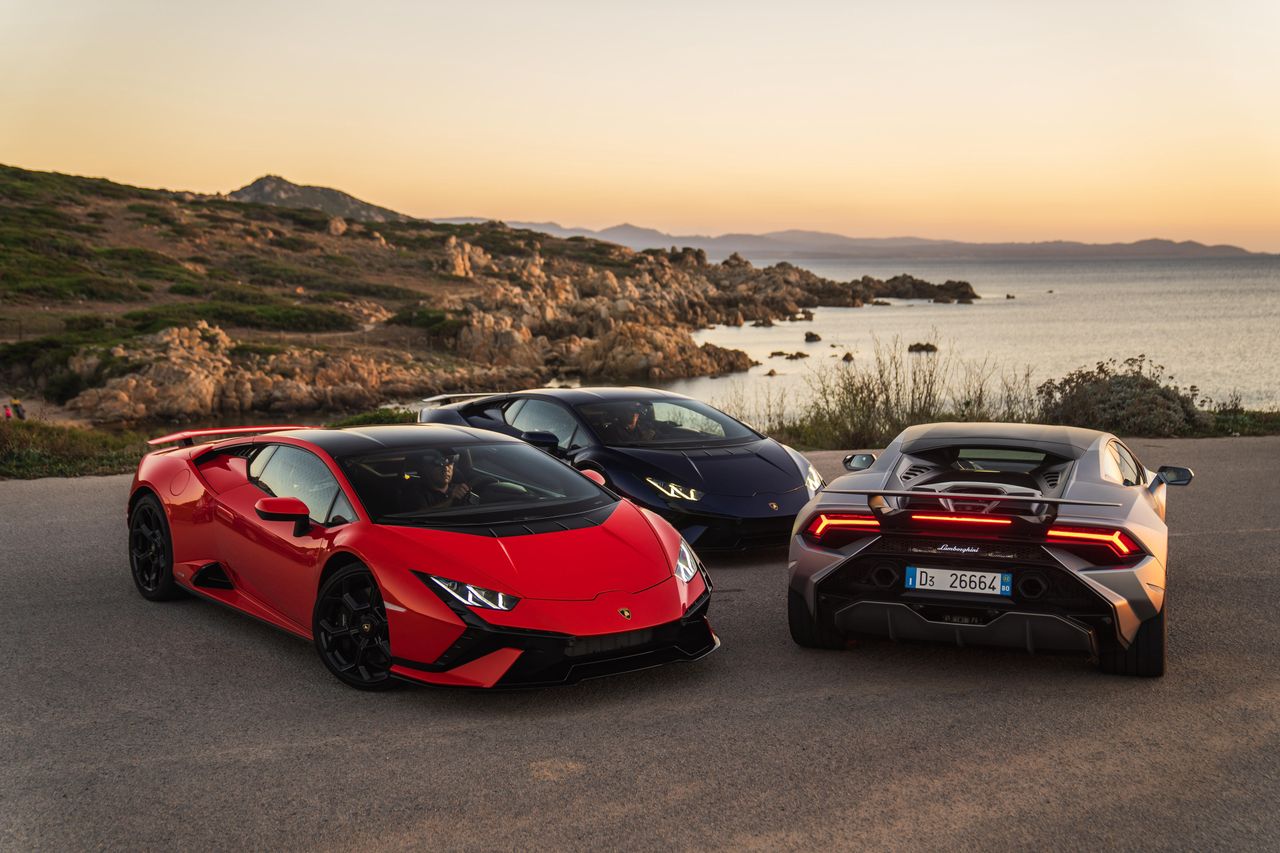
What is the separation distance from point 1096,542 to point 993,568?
511 millimetres

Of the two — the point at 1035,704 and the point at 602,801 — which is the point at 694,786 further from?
the point at 1035,704

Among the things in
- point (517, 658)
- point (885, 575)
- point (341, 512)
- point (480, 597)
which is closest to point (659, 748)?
point (517, 658)

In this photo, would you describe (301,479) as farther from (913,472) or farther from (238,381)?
(238,381)

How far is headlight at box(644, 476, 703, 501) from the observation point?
9.13 meters

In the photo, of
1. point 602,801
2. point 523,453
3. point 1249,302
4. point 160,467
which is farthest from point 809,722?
point 1249,302

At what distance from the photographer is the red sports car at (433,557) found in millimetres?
5527

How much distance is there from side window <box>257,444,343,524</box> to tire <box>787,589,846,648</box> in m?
2.64

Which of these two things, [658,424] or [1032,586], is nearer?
[1032,586]

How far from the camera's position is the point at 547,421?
10.7m

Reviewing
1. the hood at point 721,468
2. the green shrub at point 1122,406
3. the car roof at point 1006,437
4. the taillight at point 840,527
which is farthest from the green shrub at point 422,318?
the taillight at point 840,527

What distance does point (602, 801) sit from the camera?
4449mm

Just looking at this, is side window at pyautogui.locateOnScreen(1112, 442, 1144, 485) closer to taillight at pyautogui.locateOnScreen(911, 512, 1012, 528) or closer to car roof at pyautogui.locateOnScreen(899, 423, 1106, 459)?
car roof at pyautogui.locateOnScreen(899, 423, 1106, 459)

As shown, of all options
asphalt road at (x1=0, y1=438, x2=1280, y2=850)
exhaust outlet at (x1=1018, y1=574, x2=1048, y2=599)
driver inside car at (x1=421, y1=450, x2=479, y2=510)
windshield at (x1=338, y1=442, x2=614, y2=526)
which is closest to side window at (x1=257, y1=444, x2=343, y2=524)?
windshield at (x1=338, y1=442, x2=614, y2=526)

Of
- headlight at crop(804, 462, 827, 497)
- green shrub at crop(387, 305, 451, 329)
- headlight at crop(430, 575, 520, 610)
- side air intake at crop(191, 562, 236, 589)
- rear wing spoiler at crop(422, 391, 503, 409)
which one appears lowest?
green shrub at crop(387, 305, 451, 329)
